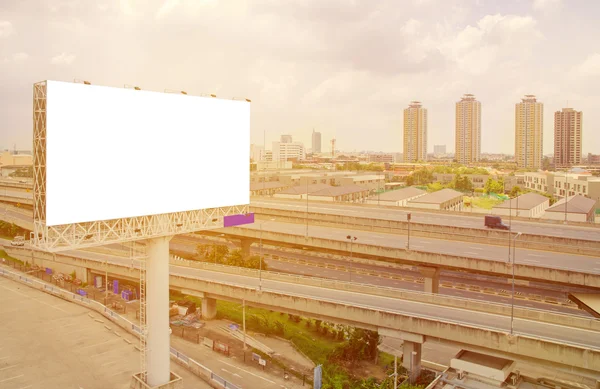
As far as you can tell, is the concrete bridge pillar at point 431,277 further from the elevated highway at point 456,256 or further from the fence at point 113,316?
the fence at point 113,316

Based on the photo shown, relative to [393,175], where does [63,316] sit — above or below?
below

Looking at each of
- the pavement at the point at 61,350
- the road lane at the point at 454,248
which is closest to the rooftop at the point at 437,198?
the road lane at the point at 454,248

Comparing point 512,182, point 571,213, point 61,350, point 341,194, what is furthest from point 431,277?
point 512,182

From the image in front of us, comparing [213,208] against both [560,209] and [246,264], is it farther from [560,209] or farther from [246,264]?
[560,209]

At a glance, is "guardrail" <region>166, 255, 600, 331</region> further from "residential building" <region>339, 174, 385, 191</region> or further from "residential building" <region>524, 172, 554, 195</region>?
"residential building" <region>524, 172, 554, 195</region>

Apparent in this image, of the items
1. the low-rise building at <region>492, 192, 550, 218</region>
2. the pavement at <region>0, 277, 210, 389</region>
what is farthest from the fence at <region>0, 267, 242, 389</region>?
the low-rise building at <region>492, 192, 550, 218</region>

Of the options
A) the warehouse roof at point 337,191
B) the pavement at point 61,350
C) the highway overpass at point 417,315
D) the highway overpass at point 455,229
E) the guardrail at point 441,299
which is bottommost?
the pavement at point 61,350

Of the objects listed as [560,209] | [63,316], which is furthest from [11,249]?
[560,209]
